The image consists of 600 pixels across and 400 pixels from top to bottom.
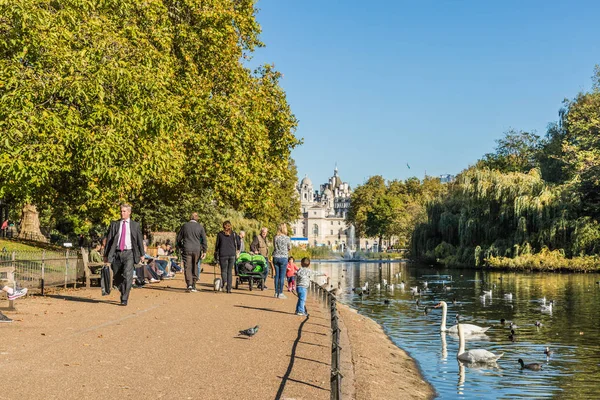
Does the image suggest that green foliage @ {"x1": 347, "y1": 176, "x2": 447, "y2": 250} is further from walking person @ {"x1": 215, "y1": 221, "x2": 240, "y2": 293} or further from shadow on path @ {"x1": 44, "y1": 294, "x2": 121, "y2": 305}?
shadow on path @ {"x1": 44, "y1": 294, "x2": 121, "y2": 305}

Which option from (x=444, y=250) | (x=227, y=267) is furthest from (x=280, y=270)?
(x=444, y=250)

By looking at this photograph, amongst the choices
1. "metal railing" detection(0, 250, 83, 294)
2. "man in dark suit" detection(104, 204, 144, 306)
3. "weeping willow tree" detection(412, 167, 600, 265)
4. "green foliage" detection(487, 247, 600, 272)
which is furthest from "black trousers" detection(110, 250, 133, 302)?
"weeping willow tree" detection(412, 167, 600, 265)

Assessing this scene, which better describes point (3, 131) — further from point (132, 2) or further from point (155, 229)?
point (155, 229)

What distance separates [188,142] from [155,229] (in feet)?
59.8

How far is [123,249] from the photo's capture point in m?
16.0

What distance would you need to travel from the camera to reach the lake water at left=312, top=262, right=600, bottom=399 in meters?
12.8

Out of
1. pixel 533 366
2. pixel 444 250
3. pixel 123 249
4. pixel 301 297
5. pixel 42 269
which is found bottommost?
pixel 533 366

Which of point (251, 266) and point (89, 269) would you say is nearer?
point (89, 269)

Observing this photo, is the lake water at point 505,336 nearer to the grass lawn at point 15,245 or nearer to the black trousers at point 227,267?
the black trousers at point 227,267

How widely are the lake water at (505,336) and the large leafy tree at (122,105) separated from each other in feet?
27.9

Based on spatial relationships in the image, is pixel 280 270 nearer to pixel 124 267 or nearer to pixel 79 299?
pixel 124 267

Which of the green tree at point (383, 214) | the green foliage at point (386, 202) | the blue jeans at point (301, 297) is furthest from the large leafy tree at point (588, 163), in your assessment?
the green tree at point (383, 214)

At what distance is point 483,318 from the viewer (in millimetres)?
23656

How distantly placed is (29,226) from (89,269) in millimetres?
17216
